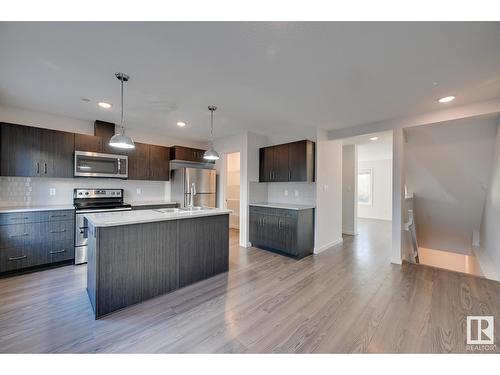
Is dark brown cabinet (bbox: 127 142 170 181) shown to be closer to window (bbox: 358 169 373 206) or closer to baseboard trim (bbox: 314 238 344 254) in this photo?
baseboard trim (bbox: 314 238 344 254)

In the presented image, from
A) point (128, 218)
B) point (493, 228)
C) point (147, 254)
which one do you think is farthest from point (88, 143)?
point (493, 228)

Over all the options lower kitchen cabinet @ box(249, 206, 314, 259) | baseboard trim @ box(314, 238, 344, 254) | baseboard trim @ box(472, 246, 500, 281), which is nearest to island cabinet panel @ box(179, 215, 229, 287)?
lower kitchen cabinet @ box(249, 206, 314, 259)

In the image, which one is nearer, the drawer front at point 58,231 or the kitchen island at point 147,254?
the kitchen island at point 147,254

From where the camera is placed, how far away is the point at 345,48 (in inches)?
64.7

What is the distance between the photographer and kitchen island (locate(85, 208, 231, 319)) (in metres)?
1.99

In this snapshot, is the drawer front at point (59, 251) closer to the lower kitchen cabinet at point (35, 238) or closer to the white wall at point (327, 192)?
the lower kitchen cabinet at point (35, 238)

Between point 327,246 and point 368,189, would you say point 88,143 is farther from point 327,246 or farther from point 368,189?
point 368,189

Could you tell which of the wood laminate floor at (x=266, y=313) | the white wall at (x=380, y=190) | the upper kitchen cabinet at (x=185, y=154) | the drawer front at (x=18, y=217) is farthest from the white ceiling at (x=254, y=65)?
the white wall at (x=380, y=190)

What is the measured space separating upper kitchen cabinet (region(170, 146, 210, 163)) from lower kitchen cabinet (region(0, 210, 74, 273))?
212 cm

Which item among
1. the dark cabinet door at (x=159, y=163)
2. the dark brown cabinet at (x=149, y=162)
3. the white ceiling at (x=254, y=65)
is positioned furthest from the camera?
the dark cabinet door at (x=159, y=163)

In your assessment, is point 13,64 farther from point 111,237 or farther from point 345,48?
point 345,48

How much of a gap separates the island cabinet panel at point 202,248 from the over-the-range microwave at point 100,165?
2.25 metres

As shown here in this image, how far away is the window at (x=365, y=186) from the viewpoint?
8031 millimetres
